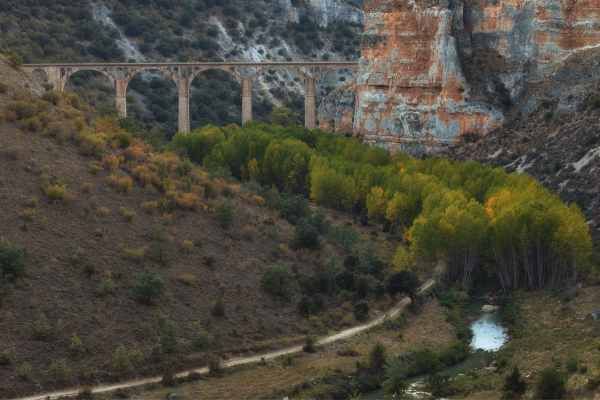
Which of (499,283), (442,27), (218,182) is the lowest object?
(499,283)

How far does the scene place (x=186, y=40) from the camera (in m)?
130

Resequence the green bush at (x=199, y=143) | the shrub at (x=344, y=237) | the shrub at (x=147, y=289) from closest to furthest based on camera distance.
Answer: the shrub at (x=147, y=289) < the shrub at (x=344, y=237) < the green bush at (x=199, y=143)

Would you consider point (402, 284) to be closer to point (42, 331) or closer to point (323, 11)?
point (42, 331)

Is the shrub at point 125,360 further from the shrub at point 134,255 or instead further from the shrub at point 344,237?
the shrub at point 344,237

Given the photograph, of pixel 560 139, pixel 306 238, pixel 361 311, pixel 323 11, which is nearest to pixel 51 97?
pixel 306 238

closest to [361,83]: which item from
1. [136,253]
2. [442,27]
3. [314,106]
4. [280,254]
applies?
[442,27]

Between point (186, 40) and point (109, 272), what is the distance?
89.9 meters

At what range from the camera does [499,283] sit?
175 feet

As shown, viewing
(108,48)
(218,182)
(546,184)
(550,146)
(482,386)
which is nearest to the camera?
(482,386)

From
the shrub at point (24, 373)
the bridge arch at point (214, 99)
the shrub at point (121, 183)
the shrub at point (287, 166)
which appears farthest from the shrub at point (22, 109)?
the bridge arch at point (214, 99)

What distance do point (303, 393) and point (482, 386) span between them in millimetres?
5613

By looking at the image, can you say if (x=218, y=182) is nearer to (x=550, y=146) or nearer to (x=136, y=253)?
(x=136, y=253)

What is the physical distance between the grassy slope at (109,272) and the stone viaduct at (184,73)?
41.1 m

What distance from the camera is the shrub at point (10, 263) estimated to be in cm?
4059
